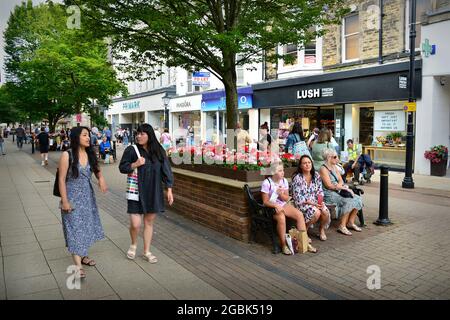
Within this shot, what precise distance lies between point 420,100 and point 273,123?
26.8 ft

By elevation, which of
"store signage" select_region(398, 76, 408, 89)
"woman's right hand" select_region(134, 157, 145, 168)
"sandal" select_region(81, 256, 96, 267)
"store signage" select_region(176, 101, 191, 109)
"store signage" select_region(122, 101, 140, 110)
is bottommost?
"sandal" select_region(81, 256, 96, 267)

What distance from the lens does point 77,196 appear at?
14.6ft

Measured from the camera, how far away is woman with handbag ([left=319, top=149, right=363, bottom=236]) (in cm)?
622

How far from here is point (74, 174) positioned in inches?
173

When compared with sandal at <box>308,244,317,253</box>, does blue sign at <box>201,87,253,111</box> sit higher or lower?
higher

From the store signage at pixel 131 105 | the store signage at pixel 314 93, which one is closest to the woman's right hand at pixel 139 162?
the store signage at pixel 314 93

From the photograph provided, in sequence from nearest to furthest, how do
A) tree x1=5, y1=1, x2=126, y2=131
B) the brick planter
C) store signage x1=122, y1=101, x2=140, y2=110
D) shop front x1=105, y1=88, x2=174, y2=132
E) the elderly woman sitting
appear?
the elderly woman sitting
the brick planter
tree x1=5, y1=1, x2=126, y2=131
shop front x1=105, y1=88, x2=174, y2=132
store signage x1=122, y1=101, x2=140, y2=110

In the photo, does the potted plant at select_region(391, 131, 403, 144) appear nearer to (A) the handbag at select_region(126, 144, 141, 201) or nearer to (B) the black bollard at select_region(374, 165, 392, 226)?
(B) the black bollard at select_region(374, 165, 392, 226)

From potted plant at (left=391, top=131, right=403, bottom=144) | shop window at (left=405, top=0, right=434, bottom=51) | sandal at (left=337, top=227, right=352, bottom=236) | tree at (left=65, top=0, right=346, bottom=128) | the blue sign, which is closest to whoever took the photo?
sandal at (left=337, top=227, right=352, bottom=236)

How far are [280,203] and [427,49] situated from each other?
33.6 feet

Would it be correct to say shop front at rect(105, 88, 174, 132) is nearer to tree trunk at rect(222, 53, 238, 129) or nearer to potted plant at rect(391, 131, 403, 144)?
potted plant at rect(391, 131, 403, 144)

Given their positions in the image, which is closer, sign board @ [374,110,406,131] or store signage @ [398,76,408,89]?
store signage @ [398,76,408,89]

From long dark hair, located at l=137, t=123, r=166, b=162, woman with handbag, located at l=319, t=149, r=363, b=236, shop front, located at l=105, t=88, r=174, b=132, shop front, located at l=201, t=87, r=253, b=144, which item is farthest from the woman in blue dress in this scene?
shop front, located at l=105, t=88, r=174, b=132
